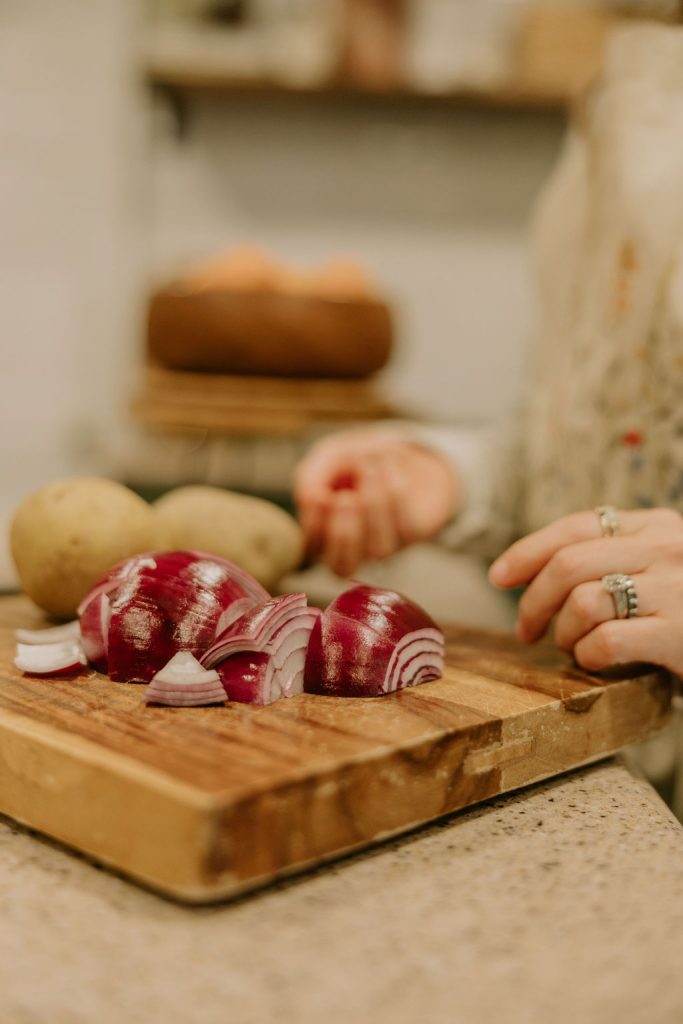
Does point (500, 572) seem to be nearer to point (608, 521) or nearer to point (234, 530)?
point (608, 521)

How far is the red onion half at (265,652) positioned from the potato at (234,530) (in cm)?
25

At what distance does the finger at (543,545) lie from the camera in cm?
76

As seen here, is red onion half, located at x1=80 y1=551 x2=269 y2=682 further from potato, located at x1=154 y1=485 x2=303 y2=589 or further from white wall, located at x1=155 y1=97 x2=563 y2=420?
white wall, located at x1=155 y1=97 x2=563 y2=420

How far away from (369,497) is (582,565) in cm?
40

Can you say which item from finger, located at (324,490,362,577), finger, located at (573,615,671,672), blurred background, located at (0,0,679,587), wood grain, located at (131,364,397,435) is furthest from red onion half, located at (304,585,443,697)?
blurred background, located at (0,0,679,587)

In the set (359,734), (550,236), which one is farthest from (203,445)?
(359,734)

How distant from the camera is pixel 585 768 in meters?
0.70

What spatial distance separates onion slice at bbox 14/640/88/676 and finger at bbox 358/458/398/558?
1.46 feet

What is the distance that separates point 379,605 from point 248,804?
218 millimetres

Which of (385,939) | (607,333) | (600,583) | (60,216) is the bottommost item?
(385,939)

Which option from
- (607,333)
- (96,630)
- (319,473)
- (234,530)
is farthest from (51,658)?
(607,333)

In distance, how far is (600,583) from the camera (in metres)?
0.72

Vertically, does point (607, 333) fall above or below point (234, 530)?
above

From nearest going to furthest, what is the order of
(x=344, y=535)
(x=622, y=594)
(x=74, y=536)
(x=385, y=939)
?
(x=385, y=939) < (x=622, y=594) < (x=74, y=536) < (x=344, y=535)
